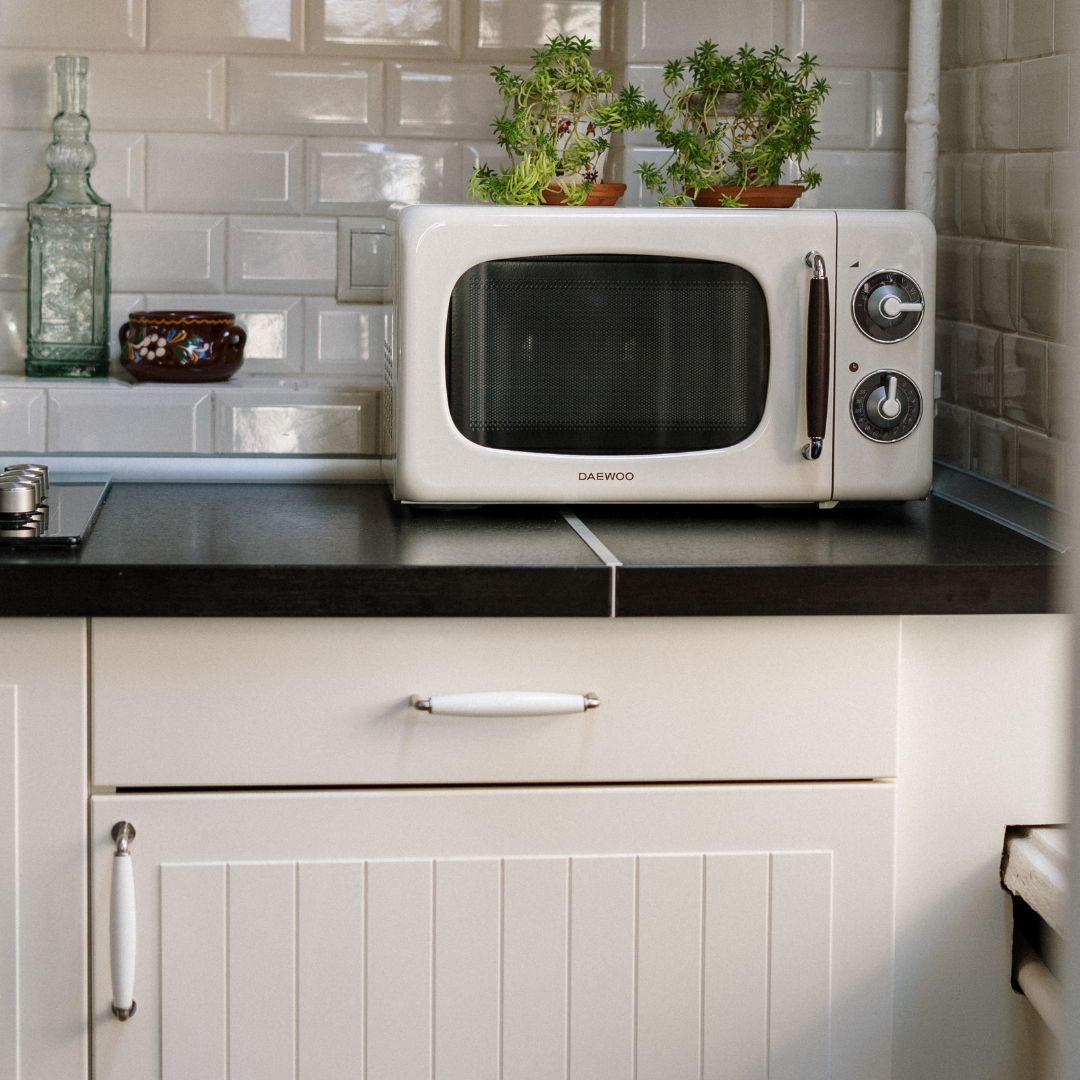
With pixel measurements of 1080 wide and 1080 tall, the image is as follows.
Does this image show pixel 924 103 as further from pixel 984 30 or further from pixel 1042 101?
pixel 1042 101

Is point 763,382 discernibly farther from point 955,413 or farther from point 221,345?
point 221,345

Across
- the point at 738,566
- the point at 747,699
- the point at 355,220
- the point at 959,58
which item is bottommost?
the point at 747,699

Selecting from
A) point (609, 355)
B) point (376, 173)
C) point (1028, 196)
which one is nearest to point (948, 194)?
point (1028, 196)

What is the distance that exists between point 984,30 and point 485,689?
0.93 meters

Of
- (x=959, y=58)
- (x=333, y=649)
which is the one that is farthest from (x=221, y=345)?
(x=959, y=58)

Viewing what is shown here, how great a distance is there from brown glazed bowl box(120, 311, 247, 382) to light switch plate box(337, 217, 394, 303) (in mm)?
181

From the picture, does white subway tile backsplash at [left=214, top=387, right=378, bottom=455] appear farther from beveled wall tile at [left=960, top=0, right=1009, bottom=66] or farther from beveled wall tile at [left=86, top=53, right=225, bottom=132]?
beveled wall tile at [left=960, top=0, right=1009, bottom=66]

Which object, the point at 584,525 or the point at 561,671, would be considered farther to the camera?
the point at 584,525

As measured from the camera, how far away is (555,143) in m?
1.37

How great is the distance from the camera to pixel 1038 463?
1.33m

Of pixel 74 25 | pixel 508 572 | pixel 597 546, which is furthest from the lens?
pixel 74 25

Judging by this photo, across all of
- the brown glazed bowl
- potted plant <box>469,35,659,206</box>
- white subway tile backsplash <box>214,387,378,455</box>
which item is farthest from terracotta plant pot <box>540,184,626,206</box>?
the brown glazed bowl

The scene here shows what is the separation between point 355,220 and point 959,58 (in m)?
0.74

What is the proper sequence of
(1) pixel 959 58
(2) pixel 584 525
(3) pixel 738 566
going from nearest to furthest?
(3) pixel 738 566 → (2) pixel 584 525 → (1) pixel 959 58
